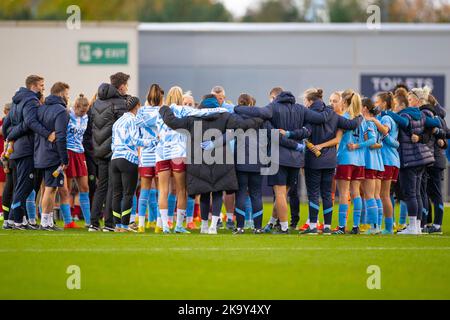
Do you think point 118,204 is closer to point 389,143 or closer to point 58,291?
point 389,143

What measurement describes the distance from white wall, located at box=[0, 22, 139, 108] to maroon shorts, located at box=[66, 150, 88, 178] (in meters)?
13.3

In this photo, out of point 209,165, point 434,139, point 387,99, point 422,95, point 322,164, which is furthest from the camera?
point 422,95

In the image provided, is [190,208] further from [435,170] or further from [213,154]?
[435,170]

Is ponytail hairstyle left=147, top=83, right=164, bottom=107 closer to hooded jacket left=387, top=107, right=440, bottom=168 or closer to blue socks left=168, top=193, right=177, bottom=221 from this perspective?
blue socks left=168, top=193, right=177, bottom=221

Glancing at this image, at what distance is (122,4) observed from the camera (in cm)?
7306

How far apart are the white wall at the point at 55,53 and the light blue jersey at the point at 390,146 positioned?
48.9 feet

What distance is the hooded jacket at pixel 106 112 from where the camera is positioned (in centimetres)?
1664

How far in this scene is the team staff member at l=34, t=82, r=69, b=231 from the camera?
16.3 meters

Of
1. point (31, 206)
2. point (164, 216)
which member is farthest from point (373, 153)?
point (31, 206)

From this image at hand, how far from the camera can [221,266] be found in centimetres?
1237

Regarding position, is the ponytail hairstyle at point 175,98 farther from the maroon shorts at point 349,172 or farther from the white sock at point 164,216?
the maroon shorts at point 349,172

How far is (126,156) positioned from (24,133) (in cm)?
160

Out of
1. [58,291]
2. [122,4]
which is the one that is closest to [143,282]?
[58,291]

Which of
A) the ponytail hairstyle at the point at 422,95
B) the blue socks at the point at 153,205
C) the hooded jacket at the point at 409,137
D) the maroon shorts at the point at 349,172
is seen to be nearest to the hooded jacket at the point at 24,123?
the blue socks at the point at 153,205
